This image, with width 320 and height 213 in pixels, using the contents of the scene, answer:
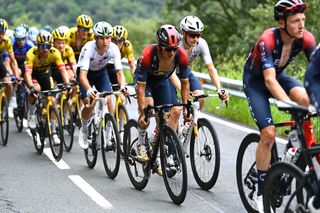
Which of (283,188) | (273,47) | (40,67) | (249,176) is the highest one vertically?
(273,47)

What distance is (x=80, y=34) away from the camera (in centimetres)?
1279

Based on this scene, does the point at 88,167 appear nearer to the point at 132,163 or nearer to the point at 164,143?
the point at 132,163

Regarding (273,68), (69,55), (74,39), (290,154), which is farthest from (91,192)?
(74,39)

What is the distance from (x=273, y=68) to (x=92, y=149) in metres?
4.17

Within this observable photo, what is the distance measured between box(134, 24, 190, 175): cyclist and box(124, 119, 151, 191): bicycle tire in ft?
0.41

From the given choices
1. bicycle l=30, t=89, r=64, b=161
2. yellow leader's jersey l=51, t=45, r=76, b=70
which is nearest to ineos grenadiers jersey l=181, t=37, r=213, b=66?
bicycle l=30, t=89, r=64, b=161

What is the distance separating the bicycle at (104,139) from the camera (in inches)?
358

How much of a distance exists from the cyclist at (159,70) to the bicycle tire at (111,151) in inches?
22.0

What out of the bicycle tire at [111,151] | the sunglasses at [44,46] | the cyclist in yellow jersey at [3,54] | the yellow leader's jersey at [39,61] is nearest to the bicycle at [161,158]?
the bicycle tire at [111,151]

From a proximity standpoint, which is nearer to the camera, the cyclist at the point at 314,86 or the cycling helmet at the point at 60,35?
the cyclist at the point at 314,86

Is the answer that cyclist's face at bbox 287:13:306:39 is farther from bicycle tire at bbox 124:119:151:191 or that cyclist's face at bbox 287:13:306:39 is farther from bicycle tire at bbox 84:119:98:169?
bicycle tire at bbox 84:119:98:169

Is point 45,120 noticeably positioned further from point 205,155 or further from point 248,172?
point 248,172

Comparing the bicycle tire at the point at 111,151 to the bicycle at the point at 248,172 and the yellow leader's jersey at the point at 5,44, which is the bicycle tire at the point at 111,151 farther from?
the yellow leader's jersey at the point at 5,44

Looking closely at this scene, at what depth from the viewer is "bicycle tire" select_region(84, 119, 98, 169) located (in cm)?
980
